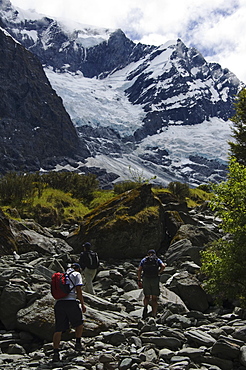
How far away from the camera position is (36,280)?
8.05 m

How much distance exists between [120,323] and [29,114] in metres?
158

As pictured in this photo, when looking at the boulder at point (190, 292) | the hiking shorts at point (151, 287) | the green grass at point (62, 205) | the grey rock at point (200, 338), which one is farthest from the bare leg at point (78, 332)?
the green grass at point (62, 205)

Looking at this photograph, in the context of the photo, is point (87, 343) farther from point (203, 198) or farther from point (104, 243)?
point (203, 198)

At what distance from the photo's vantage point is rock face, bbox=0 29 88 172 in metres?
146

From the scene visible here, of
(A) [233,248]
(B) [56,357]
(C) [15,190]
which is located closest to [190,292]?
(A) [233,248]

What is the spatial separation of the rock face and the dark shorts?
139562 mm

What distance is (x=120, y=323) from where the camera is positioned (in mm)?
7113

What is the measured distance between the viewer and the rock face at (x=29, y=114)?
14600 centimetres

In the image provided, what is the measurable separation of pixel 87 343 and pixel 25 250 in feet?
19.2

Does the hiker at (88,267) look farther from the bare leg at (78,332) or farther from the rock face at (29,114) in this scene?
the rock face at (29,114)

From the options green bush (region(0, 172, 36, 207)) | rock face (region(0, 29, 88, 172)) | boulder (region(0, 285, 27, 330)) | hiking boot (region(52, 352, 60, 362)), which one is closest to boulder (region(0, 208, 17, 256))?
boulder (region(0, 285, 27, 330))

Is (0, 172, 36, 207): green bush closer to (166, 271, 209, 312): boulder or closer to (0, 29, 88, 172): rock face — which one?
(166, 271, 209, 312): boulder

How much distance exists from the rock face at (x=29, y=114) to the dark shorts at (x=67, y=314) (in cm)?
13956

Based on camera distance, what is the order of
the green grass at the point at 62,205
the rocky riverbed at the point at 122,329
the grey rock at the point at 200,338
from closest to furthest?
the rocky riverbed at the point at 122,329, the grey rock at the point at 200,338, the green grass at the point at 62,205
